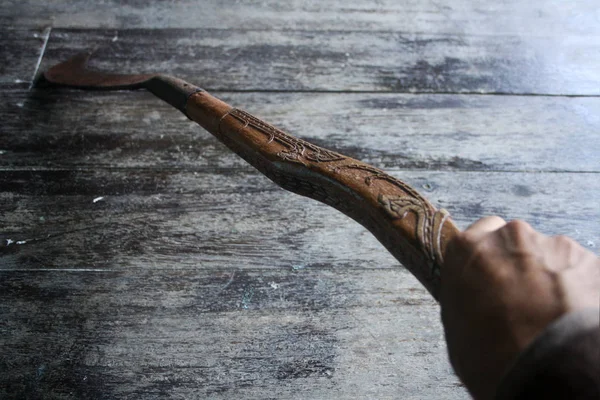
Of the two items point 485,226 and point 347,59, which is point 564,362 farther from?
point 347,59

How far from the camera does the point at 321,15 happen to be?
55.7 inches

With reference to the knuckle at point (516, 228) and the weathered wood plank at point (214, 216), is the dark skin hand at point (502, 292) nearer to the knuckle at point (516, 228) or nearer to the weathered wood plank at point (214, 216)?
the knuckle at point (516, 228)

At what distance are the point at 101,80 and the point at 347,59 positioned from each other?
54 centimetres

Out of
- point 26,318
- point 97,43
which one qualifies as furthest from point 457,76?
point 26,318

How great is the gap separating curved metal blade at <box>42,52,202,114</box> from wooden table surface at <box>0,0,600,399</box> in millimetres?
33

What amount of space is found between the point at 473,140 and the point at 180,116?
592mm

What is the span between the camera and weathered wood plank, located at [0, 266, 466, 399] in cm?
77

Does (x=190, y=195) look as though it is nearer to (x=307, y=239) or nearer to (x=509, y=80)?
(x=307, y=239)

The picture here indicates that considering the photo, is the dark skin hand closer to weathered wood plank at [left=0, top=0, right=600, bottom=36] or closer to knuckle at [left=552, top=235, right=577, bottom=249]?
knuckle at [left=552, top=235, right=577, bottom=249]

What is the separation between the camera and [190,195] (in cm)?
101

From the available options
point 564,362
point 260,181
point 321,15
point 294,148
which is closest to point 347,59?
point 321,15

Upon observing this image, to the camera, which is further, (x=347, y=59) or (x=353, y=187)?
(x=347, y=59)

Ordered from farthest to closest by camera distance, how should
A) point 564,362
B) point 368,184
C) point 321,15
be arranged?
point 321,15, point 368,184, point 564,362

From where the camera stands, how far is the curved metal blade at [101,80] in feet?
3.26
